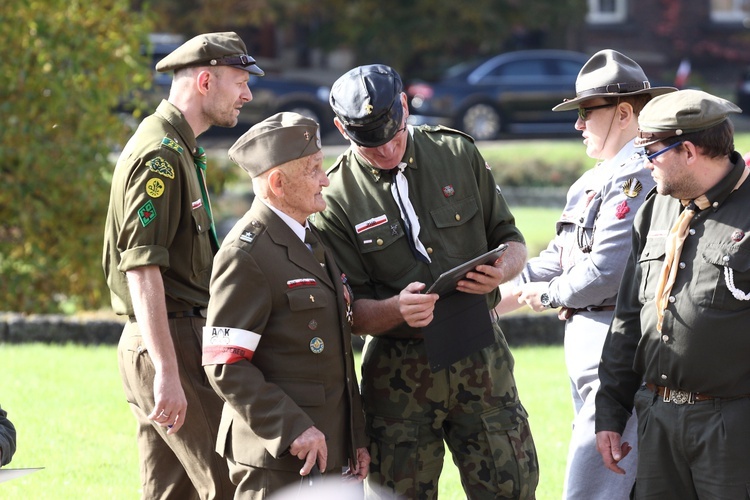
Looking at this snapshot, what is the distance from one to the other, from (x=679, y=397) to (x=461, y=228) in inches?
45.2

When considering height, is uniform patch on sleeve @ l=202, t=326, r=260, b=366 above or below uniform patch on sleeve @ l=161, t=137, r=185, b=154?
below

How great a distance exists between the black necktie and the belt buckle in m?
1.31

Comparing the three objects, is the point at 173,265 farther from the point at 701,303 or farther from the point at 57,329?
the point at 57,329

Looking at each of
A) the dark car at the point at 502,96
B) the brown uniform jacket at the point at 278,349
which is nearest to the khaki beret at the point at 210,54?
the brown uniform jacket at the point at 278,349

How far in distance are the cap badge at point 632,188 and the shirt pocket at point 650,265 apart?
19.6 inches

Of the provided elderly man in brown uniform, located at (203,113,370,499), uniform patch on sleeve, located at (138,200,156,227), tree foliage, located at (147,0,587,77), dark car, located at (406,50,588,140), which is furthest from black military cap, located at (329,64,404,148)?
tree foliage, located at (147,0,587,77)

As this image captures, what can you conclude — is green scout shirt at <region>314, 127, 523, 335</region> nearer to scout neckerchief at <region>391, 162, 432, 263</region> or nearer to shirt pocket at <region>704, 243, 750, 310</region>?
scout neckerchief at <region>391, 162, 432, 263</region>

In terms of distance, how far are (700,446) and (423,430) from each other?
1155 millimetres

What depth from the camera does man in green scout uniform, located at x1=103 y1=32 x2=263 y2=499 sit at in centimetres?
427

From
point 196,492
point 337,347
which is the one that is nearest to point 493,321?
point 337,347

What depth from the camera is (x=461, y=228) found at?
4.50 metres

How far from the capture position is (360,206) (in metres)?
4.47

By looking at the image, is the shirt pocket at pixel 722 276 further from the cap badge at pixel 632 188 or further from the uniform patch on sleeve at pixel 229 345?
the uniform patch on sleeve at pixel 229 345

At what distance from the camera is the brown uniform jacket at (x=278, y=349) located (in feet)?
12.4
